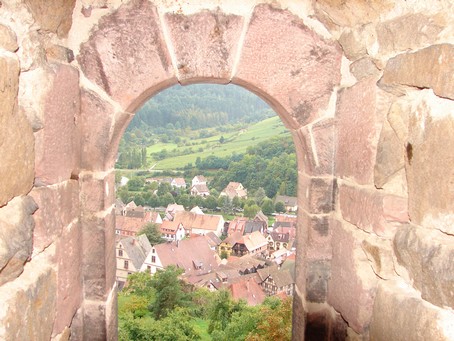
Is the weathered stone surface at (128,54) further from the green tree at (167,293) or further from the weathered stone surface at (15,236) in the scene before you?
the green tree at (167,293)

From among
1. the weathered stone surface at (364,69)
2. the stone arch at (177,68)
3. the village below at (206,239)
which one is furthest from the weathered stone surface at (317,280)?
the village below at (206,239)

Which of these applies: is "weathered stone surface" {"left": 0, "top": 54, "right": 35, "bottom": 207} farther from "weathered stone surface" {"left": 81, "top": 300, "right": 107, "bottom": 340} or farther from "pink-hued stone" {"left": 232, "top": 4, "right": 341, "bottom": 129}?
"pink-hued stone" {"left": 232, "top": 4, "right": 341, "bottom": 129}

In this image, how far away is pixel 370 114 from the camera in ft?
4.88

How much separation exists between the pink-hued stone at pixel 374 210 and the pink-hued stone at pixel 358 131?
0.06m

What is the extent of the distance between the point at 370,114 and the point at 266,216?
32.0 metres

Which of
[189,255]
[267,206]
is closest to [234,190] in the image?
[267,206]

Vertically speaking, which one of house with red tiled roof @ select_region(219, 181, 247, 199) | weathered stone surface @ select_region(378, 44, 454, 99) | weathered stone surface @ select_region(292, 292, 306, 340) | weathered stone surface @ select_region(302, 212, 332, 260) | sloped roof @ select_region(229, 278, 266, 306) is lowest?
sloped roof @ select_region(229, 278, 266, 306)

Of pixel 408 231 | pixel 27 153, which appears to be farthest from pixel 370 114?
pixel 27 153

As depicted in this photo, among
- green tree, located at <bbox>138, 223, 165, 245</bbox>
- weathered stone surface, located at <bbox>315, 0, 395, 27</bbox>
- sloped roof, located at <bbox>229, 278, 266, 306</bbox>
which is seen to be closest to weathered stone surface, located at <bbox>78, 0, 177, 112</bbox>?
weathered stone surface, located at <bbox>315, 0, 395, 27</bbox>

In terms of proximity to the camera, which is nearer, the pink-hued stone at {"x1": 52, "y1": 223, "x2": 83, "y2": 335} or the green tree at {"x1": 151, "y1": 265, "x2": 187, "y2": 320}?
the pink-hued stone at {"x1": 52, "y1": 223, "x2": 83, "y2": 335}

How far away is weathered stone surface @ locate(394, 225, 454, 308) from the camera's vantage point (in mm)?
1055

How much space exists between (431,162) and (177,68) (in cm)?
98

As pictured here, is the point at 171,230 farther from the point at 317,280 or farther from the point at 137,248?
the point at 317,280

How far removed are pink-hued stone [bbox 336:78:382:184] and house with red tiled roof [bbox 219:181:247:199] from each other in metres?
33.3
